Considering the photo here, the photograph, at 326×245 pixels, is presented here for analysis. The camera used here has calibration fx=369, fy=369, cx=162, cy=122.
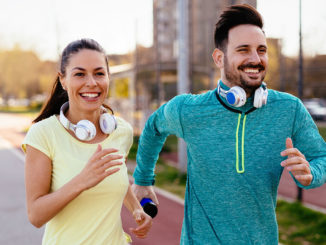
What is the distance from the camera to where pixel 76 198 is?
7.02 ft

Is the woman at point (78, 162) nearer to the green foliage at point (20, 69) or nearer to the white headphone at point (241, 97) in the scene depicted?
the white headphone at point (241, 97)

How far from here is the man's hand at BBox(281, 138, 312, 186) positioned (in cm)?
182

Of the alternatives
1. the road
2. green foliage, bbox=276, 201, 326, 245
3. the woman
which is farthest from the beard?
the road

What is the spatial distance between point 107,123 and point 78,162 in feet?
1.09

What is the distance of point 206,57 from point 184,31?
10735 mm

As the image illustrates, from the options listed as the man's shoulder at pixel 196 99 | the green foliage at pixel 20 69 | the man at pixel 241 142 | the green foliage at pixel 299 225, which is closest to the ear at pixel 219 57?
the man at pixel 241 142

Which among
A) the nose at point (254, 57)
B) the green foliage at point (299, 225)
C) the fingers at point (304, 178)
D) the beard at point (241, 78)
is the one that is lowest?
the green foliage at point (299, 225)

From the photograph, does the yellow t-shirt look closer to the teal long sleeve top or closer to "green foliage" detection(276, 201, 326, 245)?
the teal long sleeve top

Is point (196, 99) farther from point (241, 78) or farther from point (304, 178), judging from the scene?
point (304, 178)

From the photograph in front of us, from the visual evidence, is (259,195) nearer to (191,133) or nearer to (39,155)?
(191,133)

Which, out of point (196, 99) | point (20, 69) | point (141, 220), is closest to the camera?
point (196, 99)

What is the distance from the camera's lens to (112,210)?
226cm

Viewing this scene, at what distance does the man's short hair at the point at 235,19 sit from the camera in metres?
2.22

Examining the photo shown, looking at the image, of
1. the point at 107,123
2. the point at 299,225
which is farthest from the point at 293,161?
the point at 299,225
